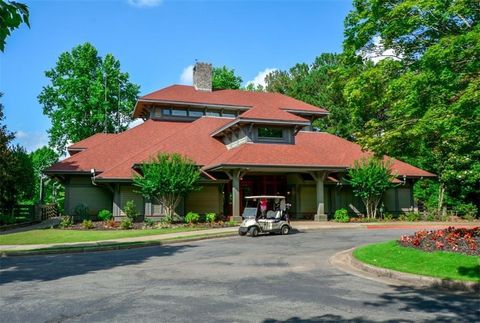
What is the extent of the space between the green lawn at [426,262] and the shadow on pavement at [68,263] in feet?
23.1

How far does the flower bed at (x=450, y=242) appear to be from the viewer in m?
11.4

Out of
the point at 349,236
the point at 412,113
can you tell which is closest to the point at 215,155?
the point at 349,236

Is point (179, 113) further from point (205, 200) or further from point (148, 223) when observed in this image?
point (148, 223)

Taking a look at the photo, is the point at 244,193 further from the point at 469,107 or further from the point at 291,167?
the point at 469,107

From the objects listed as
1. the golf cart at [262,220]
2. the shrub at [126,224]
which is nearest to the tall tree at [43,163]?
the shrub at [126,224]

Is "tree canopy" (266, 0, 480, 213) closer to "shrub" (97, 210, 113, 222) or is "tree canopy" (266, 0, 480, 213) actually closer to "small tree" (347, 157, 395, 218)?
"small tree" (347, 157, 395, 218)

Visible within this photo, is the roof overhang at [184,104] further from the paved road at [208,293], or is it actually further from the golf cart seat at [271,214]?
the paved road at [208,293]

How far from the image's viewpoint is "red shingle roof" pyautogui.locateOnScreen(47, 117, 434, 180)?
91.8ft

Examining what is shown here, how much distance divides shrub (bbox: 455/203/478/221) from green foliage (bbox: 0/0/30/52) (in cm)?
3454

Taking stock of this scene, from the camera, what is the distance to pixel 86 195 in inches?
1134

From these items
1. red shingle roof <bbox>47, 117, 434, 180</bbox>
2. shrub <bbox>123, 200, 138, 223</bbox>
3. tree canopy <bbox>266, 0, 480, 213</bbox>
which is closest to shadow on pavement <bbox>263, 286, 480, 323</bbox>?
tree canopy <bbox>266, 0, 480, 213</bbox>

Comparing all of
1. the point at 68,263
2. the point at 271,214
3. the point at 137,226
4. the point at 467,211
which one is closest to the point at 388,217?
the point at 467,211

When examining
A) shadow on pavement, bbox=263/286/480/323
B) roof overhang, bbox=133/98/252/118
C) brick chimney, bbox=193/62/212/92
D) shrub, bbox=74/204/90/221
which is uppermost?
brick chimney, bbox=193/62/212/92

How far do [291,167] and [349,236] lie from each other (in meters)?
7.90
